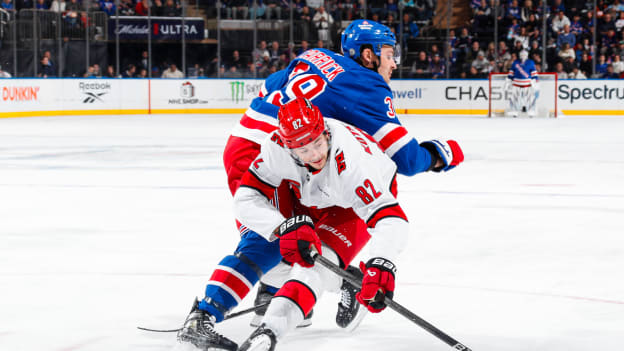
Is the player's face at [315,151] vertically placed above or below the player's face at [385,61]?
below

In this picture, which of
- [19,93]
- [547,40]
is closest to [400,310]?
[19,93]

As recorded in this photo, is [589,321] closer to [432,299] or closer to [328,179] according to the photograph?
[432,299]

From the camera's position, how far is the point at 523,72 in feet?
56.3

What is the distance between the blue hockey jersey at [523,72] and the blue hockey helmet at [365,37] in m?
14.4

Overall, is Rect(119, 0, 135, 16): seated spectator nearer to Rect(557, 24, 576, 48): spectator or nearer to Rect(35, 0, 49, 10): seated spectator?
Rect(35, 0, 49, 10): seated spectator

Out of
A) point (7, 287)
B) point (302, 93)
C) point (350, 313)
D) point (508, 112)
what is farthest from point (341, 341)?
point (508, 112)

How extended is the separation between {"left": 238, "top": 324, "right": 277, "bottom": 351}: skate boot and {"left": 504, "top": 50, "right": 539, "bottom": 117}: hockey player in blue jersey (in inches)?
612

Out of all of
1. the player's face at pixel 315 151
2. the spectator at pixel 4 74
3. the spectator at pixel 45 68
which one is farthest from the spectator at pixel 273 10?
the player's face at pixel 315 151

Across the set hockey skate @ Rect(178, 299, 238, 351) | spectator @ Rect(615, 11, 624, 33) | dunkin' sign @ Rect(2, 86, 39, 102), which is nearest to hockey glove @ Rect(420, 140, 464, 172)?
hockey skate @ Rect(178, 299, 238, 351)

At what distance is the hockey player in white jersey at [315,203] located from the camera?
243 centimetres

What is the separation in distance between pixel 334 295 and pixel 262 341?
1.09 meters

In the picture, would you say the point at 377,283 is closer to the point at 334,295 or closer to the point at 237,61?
the point at 334,295

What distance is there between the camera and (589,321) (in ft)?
9.89

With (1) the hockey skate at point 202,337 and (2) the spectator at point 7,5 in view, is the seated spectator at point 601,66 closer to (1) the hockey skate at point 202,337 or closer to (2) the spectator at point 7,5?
(2) the spectator at point 7,5
